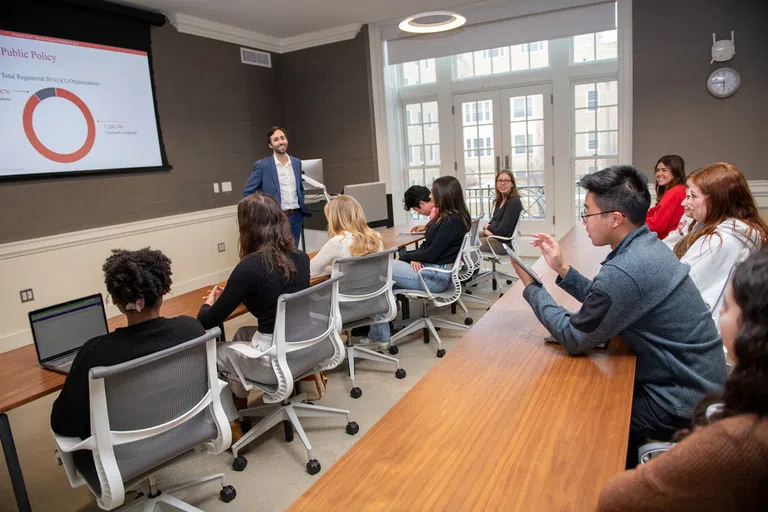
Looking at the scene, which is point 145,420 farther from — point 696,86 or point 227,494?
point 696,86

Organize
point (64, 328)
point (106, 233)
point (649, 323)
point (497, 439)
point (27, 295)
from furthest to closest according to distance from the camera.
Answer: point (106, 233), point (27, 295), point (64, 328), point (649, 323), point (497, 439)

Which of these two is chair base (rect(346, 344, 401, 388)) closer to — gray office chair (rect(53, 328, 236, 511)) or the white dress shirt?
gray office chair (rect(53, 328, 236, 511))

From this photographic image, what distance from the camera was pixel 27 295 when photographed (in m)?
4.33

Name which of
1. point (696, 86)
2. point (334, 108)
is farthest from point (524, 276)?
point (334, 108)

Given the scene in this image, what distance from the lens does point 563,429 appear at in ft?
3.94

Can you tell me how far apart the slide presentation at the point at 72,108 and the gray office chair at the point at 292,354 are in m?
3.30

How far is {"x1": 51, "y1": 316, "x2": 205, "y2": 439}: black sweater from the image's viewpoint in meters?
1.57

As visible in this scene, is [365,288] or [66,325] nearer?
[66,325]

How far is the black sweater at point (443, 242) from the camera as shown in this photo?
140 inches

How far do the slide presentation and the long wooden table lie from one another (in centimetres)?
434

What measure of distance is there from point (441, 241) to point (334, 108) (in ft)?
13.2

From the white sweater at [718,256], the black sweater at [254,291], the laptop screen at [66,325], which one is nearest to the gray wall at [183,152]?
the laptop screen at [66,325]

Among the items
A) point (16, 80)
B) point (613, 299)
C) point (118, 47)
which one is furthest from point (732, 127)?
point (16, 80)

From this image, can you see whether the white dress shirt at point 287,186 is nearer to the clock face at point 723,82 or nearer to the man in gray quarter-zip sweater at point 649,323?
the man in gray quarter-zip sweater at point 649,323
